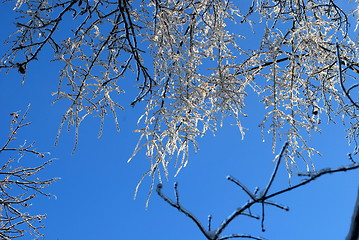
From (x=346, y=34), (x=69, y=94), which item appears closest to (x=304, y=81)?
(x=346, y=34)

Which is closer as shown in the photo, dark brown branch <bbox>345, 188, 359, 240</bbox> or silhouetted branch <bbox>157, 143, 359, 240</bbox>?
dark brown branch <bbox>345, 188, 359, 240</bbox>

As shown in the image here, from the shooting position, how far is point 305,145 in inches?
113

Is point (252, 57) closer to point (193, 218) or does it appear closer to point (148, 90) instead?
point (148, 90)

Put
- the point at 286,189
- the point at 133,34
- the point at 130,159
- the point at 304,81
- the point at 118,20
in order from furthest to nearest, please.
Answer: the point at 304,81 < the point at 118,20 < the point at 133,34 < the point at 130,159 < the point at 286,189

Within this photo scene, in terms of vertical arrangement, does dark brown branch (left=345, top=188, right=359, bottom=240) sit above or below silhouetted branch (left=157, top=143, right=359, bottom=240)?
below

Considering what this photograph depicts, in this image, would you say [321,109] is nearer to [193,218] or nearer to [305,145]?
[305,145]

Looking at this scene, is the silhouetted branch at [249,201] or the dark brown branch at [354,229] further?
the silhouetted branch at [249,201]

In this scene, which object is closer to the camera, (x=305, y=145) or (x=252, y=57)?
(x=305, y=145)

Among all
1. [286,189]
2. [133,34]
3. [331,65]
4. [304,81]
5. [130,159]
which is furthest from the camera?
[304,81]

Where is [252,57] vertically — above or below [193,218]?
above

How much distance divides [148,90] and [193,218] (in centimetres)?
153

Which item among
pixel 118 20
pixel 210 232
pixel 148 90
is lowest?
pixel 210 232

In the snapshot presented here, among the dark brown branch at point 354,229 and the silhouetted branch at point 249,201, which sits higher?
the silhouetted branch at point 249,201

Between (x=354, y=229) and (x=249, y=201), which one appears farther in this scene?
(x=249, y=201)
